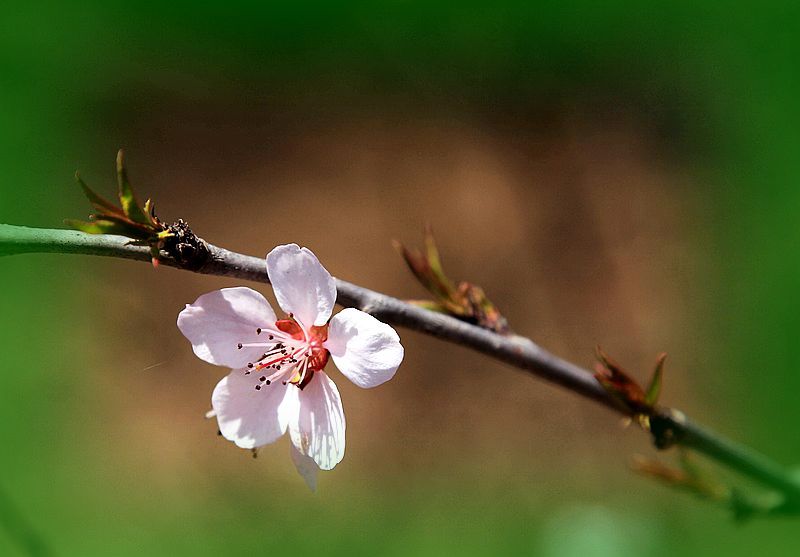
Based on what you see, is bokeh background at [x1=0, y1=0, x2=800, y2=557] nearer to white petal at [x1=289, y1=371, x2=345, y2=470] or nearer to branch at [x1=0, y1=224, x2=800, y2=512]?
branch at [x1=0, y1=224, x2=800, y2=512]

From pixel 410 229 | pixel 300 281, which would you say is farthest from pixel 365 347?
pixel 410 229

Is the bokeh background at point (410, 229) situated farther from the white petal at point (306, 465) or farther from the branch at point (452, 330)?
the white petal at point (306, 465)

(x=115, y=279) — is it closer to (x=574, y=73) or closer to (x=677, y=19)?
(x=574, y=73)

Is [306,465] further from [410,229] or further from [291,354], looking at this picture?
[410,229]

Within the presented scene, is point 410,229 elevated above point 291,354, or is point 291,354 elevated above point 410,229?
point 410,229

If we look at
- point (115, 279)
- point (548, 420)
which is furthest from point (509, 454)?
point (115, 279)
